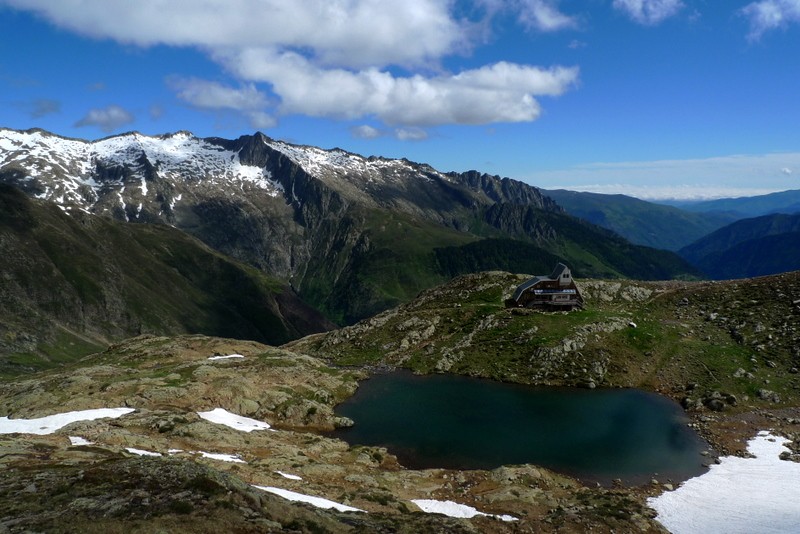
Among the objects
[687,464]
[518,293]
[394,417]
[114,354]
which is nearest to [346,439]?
[394,417]

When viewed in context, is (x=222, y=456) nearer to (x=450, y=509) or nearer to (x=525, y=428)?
(x=450, y=509)

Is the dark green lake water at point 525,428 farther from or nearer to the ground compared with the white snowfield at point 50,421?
nearer to the ground

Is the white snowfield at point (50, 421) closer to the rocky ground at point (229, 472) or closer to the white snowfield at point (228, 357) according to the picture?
the rocky ground at point (229, 472)

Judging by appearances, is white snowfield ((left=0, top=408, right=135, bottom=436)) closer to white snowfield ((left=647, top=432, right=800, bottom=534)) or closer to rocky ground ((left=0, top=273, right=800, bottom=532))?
rocky ground ((left=0, top=273, right=800, bottom=532))

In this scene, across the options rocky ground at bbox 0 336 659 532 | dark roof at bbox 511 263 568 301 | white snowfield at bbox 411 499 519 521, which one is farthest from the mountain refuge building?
white snowfield at bbox 411 499 519 521

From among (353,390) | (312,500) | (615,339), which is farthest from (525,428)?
(312,500)

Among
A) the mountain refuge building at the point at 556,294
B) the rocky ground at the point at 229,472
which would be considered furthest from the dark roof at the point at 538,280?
the rocky ground at the point at 229,472
